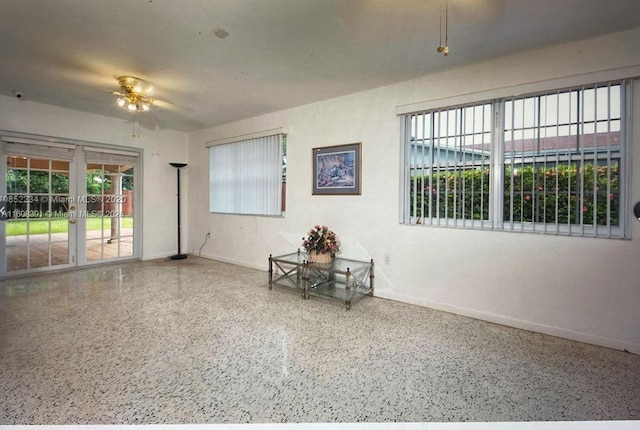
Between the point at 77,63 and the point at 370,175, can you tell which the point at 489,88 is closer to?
the point at 370,175

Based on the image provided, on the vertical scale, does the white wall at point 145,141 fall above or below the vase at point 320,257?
above

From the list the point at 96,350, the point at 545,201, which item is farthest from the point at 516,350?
the point at 96,350

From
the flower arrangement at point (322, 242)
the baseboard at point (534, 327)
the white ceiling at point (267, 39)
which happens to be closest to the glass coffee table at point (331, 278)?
the flower arrangement at point (322, 242)

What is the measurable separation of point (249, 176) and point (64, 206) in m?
2.81

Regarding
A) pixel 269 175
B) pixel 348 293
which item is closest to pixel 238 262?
pixel 269 175

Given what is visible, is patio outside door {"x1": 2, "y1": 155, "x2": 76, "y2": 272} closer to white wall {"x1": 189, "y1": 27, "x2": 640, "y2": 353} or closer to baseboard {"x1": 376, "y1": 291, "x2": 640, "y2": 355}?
white wall {"x1": 189, "y1": 27, "x2": 640, "y2": 353}

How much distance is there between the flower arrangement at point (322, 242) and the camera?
12.0 ft

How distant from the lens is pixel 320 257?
3648mm

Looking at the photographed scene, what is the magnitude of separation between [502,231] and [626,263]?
87cm

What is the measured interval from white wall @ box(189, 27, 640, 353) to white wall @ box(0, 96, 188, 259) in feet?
7.46

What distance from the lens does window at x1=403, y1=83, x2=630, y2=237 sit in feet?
8.09

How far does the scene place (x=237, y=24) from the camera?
2.34m

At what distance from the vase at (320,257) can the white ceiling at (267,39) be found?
198 cm

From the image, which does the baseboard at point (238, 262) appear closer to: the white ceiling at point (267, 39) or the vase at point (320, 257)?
the vase at point (320, 257)
